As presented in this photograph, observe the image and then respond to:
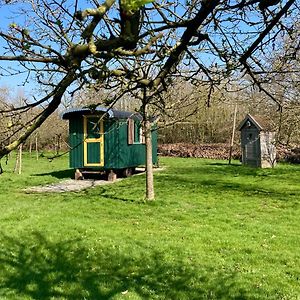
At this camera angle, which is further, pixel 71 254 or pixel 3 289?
pixel 71 254

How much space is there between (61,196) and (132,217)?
11.7ft

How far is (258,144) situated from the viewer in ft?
65.1

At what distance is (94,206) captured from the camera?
32.7 feet

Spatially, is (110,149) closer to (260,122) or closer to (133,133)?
(133,133)

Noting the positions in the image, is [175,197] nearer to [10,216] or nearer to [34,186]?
[10,216]

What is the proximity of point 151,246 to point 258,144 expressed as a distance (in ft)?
46.8

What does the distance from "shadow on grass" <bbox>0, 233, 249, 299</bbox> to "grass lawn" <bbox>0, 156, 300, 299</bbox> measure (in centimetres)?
1

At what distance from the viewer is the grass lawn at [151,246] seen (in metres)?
4.97

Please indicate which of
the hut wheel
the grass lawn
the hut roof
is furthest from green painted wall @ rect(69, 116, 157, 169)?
the hut roof

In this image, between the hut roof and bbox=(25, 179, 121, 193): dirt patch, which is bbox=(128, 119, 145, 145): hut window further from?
the hut roof

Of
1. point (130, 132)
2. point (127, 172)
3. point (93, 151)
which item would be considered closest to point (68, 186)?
point (93, 151)

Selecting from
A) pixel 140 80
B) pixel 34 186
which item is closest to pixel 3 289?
pixel 140 80

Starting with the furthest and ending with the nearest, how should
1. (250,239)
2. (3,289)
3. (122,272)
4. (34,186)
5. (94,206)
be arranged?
(34,186) → (94,206) → (250,239) → (122,272) → (3,289)

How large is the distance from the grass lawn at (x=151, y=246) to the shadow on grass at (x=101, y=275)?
0.01 meters
